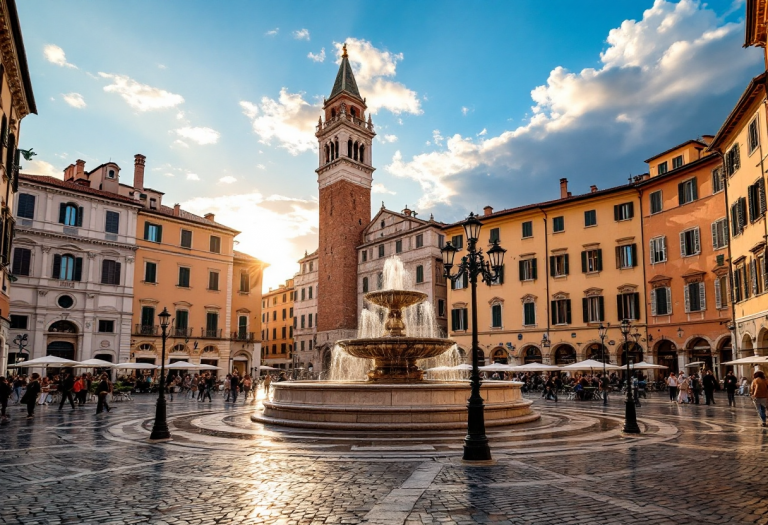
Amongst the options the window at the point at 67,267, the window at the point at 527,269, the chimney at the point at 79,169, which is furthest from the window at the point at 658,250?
the chimney at the point at 79,169

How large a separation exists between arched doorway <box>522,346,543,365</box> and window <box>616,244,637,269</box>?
8.08 meters

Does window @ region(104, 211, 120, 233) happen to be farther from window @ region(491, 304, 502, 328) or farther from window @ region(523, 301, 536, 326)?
window @ region(523, 301, 536, 326)

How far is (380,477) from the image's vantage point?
25.9 feet

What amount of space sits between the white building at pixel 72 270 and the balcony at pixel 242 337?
898 centimetres

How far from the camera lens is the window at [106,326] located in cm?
3835

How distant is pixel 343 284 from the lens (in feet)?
175

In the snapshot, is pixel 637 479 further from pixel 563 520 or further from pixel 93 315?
pixel 93 315

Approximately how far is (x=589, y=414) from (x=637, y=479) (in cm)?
1107

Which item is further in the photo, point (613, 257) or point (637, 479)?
point (613, 257)

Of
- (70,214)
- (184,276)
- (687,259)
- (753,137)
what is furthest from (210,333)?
(753,137)

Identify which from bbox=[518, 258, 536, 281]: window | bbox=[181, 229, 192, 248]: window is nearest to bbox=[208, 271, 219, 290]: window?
bbox=[181, 229, 192, 248]: window

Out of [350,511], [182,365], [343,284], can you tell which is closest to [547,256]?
[343,284]

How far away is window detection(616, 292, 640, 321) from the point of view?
1385 inches

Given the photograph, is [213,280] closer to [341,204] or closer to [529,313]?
[341,204]
